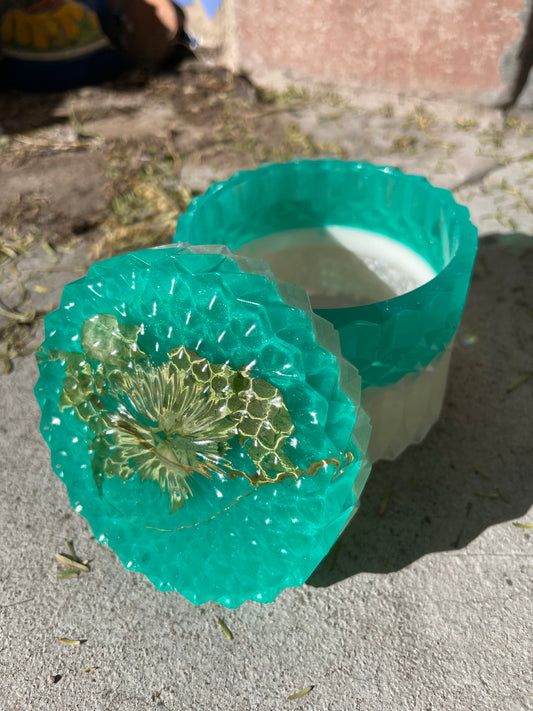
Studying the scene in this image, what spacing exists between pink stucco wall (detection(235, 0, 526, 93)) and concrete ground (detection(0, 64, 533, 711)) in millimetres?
1298

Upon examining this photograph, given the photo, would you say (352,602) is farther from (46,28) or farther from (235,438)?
(46,28)

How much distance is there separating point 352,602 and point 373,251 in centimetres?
90

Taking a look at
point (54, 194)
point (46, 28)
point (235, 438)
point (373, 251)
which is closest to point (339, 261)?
point (373, 251)

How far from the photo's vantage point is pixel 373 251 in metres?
1.78

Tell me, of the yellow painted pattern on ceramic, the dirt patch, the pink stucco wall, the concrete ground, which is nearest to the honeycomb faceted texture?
the concrete ground

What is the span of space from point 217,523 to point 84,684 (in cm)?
38

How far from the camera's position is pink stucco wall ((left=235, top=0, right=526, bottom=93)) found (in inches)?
100

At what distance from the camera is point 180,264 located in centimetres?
109

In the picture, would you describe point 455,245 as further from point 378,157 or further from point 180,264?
point 378,157

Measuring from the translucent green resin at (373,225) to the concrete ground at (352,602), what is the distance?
33 cm

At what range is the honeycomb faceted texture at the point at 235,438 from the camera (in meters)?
1.05

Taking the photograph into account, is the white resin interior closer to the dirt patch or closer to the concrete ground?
the concrete ground

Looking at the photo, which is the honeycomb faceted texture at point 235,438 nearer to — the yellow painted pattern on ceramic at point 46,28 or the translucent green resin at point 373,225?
the translucent green resin at point 373,225

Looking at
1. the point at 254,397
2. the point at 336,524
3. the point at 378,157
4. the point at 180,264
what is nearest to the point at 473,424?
the point at 336,524
